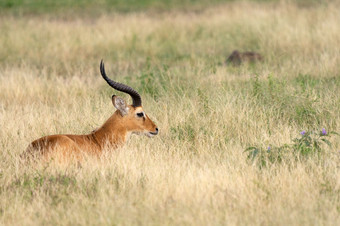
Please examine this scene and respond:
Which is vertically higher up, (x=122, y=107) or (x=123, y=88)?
(x=123, y=88)

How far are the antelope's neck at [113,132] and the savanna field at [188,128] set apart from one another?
225mm

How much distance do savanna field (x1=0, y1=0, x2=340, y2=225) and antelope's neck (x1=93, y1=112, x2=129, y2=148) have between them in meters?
0.23

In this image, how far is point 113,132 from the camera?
24.9ft

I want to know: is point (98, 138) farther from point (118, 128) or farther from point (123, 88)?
point (123, 88)

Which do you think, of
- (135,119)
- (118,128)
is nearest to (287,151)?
(135,119)

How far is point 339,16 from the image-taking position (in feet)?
51.2

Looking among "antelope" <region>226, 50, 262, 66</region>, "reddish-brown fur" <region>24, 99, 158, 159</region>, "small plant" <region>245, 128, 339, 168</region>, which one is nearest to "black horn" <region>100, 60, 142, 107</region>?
"reddish-brown fur" <region>24, 99, 158, 159</region>

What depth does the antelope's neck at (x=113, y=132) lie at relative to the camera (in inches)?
296

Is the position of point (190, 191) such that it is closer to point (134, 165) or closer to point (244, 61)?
point (134, 165)

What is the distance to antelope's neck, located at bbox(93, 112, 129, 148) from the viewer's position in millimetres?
7527

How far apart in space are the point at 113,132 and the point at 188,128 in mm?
1090

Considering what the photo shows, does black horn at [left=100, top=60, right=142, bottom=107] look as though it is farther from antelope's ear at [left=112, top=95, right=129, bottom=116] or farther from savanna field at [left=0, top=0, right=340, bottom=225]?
savanna field at [left=0, top=0, right=340, bottom=225]

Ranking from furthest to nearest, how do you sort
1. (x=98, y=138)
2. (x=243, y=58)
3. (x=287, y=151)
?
1. (x=243, y=58)
2. (x=98, y=138)
3. (x=287, y=151)

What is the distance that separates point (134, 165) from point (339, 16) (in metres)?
10.6
